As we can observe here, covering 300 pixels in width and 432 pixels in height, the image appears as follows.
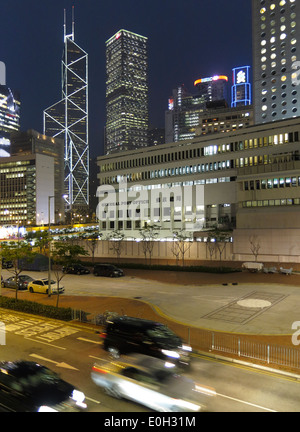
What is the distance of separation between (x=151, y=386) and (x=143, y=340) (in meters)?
3.66

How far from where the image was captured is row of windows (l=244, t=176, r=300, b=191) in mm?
59406

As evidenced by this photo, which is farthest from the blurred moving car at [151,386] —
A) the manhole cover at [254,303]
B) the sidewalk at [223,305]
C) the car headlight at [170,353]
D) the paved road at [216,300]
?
→ the manhole cover at [254,303]

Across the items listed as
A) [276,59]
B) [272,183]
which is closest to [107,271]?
[272,183]

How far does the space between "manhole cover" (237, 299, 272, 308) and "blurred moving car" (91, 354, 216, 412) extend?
49.0 feet

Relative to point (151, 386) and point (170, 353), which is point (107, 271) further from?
point (151, 386)

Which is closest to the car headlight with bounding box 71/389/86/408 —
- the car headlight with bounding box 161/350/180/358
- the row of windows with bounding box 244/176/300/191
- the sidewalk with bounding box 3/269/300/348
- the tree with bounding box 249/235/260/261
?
the car headlight with bounding box 161/350/180/358

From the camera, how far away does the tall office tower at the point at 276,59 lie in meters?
106

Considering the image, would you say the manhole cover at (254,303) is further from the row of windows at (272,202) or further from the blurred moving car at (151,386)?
the row of windows at (272,202)

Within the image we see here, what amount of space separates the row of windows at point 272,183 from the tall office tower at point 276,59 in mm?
53973

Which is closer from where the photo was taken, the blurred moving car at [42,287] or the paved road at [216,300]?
the paved road at [216,300]

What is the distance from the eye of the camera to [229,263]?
51812 mm
